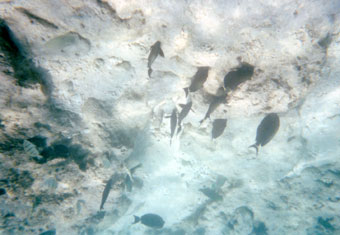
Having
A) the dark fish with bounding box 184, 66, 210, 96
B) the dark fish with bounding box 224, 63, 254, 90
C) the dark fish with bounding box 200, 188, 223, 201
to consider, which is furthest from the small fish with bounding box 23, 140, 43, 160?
the dark fish with bounding box 200, 188, 223, 201

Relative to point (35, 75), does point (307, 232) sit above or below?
below

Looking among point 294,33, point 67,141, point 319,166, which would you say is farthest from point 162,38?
point 319,166

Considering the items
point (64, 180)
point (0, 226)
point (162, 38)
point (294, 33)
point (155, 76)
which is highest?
point (294, 33)

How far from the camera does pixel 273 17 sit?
285 cm

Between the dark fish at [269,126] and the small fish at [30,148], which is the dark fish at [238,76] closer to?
the dark fish at [269,126]

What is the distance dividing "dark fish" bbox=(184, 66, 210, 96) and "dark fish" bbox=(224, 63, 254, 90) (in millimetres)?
443

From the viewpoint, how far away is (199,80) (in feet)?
11.2

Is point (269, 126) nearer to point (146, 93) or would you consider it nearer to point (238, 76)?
point (238, 76)

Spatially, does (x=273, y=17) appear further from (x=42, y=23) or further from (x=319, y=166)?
(x=319, y=166)

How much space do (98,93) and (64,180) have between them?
8.03 feet

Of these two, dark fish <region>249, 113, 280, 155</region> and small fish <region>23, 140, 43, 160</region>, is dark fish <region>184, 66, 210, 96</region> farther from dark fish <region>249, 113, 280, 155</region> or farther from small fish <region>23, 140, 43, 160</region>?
small fish <region>23, 140, 43, 160</region>

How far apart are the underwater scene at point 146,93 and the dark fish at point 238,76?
2 cm

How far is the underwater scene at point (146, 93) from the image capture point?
294 centimetres

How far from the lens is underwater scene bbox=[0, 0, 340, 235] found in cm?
294
